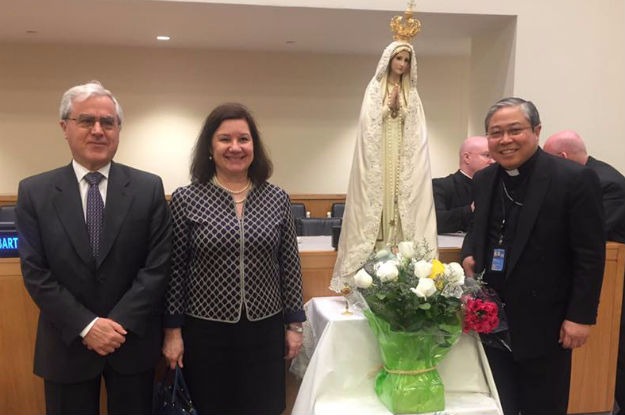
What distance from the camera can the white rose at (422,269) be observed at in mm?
1620

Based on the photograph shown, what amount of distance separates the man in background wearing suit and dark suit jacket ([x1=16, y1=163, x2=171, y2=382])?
2062 millimetres

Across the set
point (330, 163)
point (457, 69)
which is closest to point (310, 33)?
point (330, 163)

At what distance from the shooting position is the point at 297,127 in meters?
6.61

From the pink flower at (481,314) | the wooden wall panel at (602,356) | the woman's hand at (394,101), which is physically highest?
the woman's hand at (394,101)

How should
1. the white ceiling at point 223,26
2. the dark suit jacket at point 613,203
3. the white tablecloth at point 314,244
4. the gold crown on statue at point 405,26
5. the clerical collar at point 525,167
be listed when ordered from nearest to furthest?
1. the clerical collar at point 525,167
2. the gold crown on statue at point 405,26
3. the white tablecloth at point 314,244
4. the dark suit jacket at point 613,203
5. the white ceiling at point 223,26

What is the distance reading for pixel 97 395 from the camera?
1.67 meters

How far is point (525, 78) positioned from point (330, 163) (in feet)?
9.81

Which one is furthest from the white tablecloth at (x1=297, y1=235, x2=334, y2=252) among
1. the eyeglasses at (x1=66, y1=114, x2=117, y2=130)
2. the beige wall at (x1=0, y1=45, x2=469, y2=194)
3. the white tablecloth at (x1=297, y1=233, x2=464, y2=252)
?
the beige wall at (x1=0, y1=45, x2=469, y2=194)

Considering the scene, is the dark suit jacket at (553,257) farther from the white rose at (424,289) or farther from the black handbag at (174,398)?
the black handbag at (174,398)

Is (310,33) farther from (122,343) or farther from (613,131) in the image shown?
(122,343)

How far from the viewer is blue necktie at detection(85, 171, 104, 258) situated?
158cm

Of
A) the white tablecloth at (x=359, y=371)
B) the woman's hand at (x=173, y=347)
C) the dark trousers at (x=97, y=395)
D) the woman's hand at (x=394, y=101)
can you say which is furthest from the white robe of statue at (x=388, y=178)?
the dark trousers at (x=97, y=395)

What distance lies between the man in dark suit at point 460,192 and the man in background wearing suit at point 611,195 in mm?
429

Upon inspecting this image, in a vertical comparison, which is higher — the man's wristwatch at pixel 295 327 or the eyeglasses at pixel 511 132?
the eyeglasses at pixel 511 132
